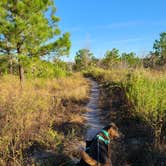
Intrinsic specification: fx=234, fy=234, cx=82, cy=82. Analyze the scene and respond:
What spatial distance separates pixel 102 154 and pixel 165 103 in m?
2.31

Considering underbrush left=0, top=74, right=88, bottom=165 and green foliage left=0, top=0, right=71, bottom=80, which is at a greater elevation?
green foliage left=0, top=0, right=71, bottom=80

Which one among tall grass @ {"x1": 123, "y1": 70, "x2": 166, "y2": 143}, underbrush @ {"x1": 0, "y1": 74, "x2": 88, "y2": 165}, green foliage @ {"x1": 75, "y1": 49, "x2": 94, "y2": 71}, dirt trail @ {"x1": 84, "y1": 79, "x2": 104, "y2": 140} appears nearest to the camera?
underbrush @ {"x1": 0, "y1": 74, "x2": 88, "y2": 165}

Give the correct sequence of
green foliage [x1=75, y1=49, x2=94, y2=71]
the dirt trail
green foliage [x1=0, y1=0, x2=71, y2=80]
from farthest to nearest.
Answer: green foliage [x1=75, y1=49, x2=94, y2=71] < green foliage [x1=0, y1=0, x2=71, y2=80] < the dirt trail

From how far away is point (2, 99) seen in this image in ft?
17.5

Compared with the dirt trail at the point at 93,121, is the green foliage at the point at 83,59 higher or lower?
higher

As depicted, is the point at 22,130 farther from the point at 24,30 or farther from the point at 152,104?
the point at 24,30

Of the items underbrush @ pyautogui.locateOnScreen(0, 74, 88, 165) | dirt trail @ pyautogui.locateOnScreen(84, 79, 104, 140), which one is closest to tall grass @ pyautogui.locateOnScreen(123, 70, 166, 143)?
dirt trail @ pyautogui.locateOnScreen(84, 79, 104, 140)

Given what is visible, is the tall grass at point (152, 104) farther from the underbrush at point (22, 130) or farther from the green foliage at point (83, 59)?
the green foliage at point (83, 59)

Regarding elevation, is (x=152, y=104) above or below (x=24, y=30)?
below

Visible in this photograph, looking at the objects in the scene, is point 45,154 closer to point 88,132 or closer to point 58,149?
point 58,149

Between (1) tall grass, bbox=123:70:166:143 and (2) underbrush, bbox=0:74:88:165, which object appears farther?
(1) tall grass, bbox=123:70:166:143

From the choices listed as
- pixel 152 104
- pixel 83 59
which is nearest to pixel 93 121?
pixel 152 104

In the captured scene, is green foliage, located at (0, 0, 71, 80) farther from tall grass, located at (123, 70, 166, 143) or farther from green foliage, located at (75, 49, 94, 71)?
green foliage, located at (75, 49, 94, 71)

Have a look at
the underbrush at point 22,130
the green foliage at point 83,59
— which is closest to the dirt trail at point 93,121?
the underbrush at point 22,130
